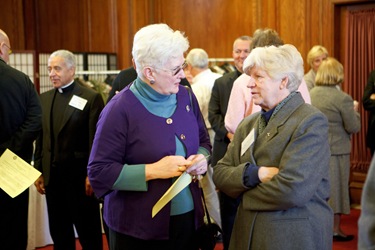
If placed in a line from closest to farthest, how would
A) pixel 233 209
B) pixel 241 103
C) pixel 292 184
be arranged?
1. pixel 292 184
2. pixel 241 103
3. pixel 233 209

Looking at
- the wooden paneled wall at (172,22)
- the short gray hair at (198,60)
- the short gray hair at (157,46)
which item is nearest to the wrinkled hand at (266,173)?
the short gray hair at (157,46)

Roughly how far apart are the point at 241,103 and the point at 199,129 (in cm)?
101

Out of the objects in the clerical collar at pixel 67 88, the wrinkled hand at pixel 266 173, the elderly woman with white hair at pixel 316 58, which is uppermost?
the elderly woman with white hair at pixel 316 58

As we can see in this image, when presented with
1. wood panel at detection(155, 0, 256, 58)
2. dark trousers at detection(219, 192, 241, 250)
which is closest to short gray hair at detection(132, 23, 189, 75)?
dark trousers at detection(219, 192, 241, 250)

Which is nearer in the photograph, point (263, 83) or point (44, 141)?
point (263, 83)

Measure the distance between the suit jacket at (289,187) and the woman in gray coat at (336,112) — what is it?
8.18ft

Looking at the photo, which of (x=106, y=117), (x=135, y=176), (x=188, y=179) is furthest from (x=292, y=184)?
(x=106, y=117)

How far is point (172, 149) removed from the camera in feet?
8.20

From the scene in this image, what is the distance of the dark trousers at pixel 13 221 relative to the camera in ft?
11.8

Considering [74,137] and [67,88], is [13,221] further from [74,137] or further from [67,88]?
[67,88]

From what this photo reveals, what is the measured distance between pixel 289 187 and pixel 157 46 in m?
0.75

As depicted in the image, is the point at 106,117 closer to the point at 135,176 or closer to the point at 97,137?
the point at 97,137

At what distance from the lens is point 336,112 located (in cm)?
498

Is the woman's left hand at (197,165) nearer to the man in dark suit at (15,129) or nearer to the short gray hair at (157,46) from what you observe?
the short gray hair at (157,46)
